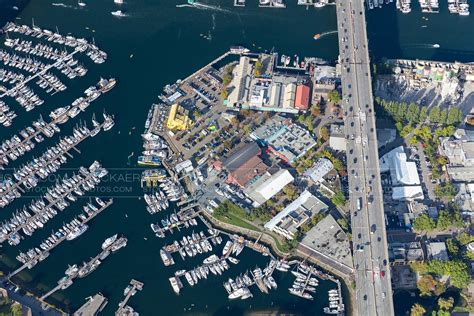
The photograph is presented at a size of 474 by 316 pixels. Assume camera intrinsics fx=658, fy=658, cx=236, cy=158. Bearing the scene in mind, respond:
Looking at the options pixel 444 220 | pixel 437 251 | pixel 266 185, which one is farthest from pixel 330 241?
pixel 444 220

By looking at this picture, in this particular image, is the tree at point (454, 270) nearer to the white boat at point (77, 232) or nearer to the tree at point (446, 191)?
the tree at point (446, 191)

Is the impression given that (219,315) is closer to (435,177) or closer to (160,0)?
(435,177)

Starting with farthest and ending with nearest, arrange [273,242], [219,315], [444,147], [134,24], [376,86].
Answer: [134,24] < [376,86] < [444,147] < [273,242] < [219,315]

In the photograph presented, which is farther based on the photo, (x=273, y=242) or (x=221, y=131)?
(x=221, y=131)

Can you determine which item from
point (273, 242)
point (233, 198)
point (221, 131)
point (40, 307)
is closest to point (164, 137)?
point (221, 131)

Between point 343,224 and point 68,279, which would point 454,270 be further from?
point 68,279

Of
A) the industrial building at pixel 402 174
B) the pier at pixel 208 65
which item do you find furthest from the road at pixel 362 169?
the pier at pixel 208 65
